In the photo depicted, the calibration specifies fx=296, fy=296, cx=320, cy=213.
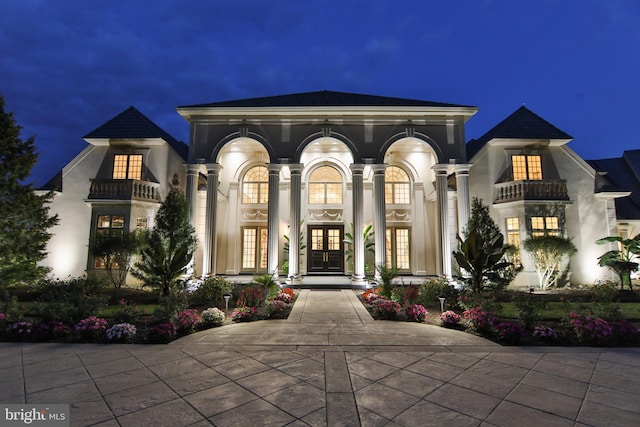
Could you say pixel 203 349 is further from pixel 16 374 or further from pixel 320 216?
pixel 320 216

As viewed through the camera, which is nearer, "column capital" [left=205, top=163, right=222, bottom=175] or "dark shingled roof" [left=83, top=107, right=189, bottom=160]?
"column capital" [left=205, top=163, right=222, bottom=175]

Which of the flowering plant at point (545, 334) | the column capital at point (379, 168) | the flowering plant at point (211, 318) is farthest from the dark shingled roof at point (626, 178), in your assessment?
the flowering plant at point (211, 318)

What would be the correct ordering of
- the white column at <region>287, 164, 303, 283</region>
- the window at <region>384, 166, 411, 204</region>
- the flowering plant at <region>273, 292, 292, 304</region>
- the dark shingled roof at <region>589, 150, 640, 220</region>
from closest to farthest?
the flowering plant at <region>273, 292, 292, 304</region> → the white column at <region>287, 164, 303, 283</region> → the dark shingled roof at <region>589, 150, 640, 220</region> → the window at <region>384, 166, 411, 204</region>

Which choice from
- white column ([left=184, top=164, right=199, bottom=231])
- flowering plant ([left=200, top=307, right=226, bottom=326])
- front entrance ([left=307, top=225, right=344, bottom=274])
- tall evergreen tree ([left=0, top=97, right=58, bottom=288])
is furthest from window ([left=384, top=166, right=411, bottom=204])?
tall evergreen tree ([left=0, top=97, right=58, bottom=288])

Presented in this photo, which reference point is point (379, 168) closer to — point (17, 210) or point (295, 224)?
point (295, 224)

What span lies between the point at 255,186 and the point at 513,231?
14663 millimetres

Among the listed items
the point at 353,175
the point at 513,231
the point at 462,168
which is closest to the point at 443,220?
the point at 462,168

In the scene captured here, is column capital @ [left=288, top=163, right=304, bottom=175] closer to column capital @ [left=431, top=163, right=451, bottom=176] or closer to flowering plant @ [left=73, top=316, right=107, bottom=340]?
column capital @ [left=431, top=163, right=451, bottom=176]

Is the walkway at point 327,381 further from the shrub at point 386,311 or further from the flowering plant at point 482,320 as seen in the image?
the shrub at point 386,311

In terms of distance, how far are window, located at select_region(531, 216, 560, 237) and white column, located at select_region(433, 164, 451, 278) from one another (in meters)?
4.38

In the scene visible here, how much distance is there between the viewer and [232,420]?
314cm

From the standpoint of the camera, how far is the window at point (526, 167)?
15641 mm

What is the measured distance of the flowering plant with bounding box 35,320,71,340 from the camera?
6312mm

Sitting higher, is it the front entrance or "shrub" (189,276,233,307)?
the front entrance
